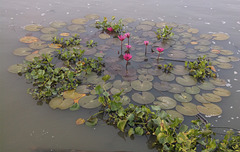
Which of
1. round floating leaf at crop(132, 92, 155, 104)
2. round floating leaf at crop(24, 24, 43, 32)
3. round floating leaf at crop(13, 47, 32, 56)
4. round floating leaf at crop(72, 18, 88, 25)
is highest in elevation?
round floating leaf at crop(72, 18, 88, 25)

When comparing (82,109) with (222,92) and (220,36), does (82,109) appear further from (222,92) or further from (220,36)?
(220,36)

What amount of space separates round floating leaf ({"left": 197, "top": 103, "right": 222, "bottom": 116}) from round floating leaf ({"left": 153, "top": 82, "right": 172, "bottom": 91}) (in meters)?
0.60

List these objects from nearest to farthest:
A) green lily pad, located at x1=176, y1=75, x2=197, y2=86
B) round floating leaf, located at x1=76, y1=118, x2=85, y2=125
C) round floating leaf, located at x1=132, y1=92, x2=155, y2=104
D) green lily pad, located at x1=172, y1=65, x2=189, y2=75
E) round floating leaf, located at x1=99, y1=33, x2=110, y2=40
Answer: round floating leaf, located at x1=76, y1=118, x2=85, y2=125 < round floating leaf, located at x1=132, y1=92, x2=155, y2=104 < green lily pad, located at x1=176, y1=75, x2=197, y2=86 < green lily pad, located at x1=172, y1=65, x2=189, y2=75 < round floating leaf, located at x1=99, y1=33, x2=110, y2=40

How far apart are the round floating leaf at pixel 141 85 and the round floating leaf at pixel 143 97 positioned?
4.9 inches

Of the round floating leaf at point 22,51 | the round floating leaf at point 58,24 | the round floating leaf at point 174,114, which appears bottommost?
the round floating leaf at point 174,114

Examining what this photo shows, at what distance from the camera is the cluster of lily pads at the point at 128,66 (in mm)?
3389

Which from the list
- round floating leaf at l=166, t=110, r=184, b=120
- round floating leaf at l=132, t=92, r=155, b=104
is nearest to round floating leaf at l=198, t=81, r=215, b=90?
round floating leaf at l=166, t=110, r=184, b=120

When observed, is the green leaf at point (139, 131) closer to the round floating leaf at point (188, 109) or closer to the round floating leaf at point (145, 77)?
the round floating leaf at point (188, 109)

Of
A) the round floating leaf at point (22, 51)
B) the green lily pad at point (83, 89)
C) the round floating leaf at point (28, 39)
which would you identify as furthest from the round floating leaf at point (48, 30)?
the green lily pad at point (83, 89)

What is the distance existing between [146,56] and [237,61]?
1892 millimetres

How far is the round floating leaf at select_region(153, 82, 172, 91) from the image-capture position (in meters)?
3.66

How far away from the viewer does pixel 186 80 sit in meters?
3.87

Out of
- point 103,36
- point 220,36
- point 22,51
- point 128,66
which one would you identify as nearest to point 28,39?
point 22,51

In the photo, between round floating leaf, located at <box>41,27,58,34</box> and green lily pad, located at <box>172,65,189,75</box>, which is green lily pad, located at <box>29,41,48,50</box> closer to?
round floating leaf, located at <box>41,27,58,34</box>
